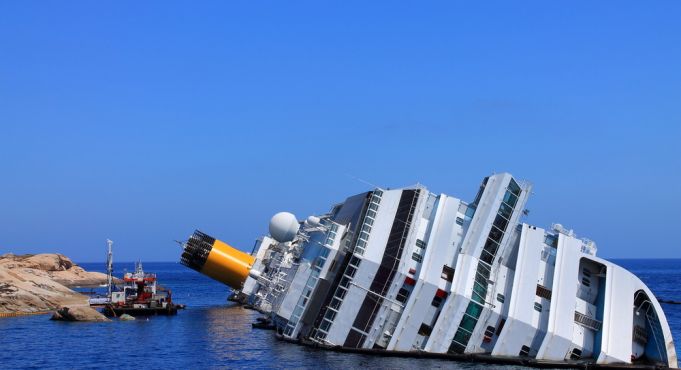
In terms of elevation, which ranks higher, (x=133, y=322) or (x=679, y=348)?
(x=679, y=348)

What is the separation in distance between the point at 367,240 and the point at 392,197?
10.6ft

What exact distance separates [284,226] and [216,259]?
17.5 m

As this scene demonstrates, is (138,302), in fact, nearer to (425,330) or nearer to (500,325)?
(425,330)

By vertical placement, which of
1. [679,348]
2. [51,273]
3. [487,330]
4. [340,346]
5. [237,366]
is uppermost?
[679,348]

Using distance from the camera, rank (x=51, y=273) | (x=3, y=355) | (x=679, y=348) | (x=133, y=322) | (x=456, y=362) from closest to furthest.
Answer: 1. (x=456, y=362)
2. (x=3, y=355)
3. (x=679, y=348)
4. (x=133, y=322)
5. (x=51, y=273)

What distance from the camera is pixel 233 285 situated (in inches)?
3002

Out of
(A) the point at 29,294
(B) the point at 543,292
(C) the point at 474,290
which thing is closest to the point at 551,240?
(B) the point at 543,292

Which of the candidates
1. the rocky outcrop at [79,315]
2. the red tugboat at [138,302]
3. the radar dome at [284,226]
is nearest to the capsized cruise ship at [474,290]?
the radar dome at [284,226]

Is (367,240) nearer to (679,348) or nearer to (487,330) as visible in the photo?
(487,330)

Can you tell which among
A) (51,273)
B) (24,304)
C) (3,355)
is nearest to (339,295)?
(3,355)

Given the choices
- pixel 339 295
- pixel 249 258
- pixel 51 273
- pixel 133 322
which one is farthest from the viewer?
pixel 51 273

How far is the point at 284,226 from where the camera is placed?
190 ft

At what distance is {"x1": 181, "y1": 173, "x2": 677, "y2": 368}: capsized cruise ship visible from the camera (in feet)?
140

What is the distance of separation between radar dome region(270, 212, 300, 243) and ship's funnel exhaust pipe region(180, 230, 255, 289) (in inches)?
620
